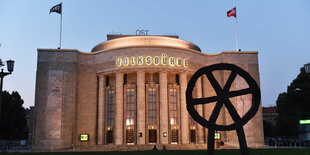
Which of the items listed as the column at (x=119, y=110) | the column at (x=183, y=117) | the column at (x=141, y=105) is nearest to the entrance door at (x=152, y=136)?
the column at (x=141, y=105)

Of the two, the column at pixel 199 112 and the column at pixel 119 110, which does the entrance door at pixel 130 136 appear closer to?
the column at pixel 119 110

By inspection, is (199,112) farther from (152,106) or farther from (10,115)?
(10,115)

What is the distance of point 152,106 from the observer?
4678cm

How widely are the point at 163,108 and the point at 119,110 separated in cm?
Result: 661

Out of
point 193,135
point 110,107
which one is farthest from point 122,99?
point 193,135

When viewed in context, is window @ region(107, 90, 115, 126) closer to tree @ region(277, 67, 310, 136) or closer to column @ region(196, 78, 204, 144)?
column @ region(196, 78, 204, 144)

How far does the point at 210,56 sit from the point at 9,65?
127 ft

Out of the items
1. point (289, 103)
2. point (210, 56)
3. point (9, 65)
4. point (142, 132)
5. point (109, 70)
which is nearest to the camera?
point (9, 65)

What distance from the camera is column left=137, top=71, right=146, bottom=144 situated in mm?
44000

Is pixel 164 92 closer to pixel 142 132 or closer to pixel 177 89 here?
pixel 177 89

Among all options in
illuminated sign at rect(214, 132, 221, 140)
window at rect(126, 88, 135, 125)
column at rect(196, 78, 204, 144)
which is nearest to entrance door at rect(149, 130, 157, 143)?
window at rect(126, 88, 135, 125)

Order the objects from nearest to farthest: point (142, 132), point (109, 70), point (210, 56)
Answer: point (142, 132)
point (109, 70)
point (210, 56)

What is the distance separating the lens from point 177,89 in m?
47.8

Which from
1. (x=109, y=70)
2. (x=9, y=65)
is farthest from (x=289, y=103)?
(x=9, y=65)
